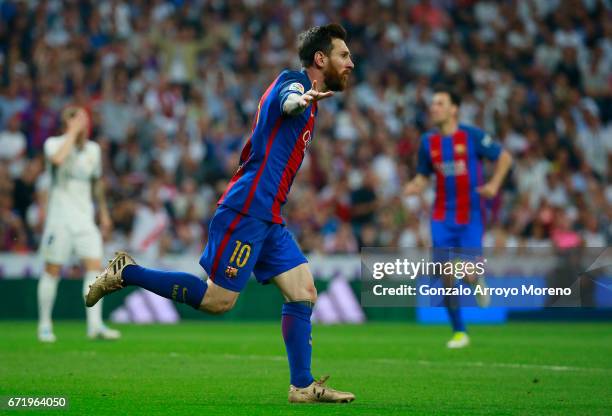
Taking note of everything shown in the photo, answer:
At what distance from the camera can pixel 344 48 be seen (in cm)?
724

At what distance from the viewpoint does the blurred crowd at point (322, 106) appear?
1866cm

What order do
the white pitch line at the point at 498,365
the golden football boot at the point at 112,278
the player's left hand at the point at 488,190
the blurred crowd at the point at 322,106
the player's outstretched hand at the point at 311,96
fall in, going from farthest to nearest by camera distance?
the blurred crowd at the point at 322,106 < the player's left hand at the point at 488,190 < the white pitch line at the point at 498,365 < the golden football boot at the point at 112,278 < the player's outstretched hand at the point at 311,96

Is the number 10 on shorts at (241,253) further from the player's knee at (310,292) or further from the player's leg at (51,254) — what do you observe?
the player's leg at (51,254)

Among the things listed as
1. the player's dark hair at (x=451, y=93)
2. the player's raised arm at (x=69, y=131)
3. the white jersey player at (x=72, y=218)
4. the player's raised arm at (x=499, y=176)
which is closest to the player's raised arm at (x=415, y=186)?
the player's raised arm at (x=499, y=176)

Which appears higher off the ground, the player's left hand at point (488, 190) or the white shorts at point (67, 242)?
the player's left hand at point (488, 190)

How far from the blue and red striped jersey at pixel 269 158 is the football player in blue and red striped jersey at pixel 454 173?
5241 mm

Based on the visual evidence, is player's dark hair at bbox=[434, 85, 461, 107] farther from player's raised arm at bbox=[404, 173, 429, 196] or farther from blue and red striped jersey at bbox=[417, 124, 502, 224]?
player's raised arm at bbox=[404, 173, 429, 196]

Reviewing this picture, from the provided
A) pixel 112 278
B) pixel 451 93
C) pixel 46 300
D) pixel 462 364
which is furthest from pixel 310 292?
pixel 46 300

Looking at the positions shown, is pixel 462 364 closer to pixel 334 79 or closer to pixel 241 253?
pixel 241 253

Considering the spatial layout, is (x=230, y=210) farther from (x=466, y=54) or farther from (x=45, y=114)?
(x=466, y=54)

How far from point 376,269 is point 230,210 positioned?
418 inches

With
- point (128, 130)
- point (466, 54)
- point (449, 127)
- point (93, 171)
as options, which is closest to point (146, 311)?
point (128, 130)

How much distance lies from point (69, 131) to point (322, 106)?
914 cm

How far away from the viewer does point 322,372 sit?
9.43 m
